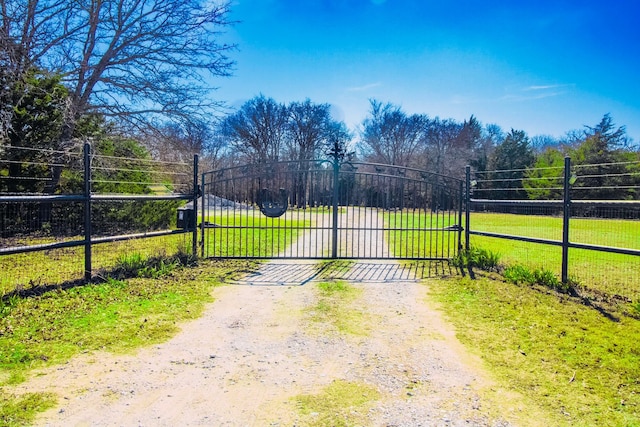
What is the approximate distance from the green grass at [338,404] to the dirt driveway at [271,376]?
0.15 ft

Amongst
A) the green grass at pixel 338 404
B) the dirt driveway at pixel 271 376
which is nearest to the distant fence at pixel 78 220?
the dirt driveway at pixel 271 376

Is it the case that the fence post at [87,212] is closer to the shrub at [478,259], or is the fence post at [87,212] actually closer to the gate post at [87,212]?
the gate post at [87,212]

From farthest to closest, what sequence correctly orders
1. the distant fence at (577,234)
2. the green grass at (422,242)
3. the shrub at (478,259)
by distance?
the green grass at (422,242) < the shrub at (478,259) < the distant fence at (577,234)

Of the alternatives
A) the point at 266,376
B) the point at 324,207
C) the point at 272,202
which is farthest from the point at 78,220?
the point at 266,376

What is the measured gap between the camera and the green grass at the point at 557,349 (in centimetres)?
288

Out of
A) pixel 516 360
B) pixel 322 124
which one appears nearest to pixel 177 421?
pixel 516 360

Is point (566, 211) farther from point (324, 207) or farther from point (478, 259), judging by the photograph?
point (324, 207)

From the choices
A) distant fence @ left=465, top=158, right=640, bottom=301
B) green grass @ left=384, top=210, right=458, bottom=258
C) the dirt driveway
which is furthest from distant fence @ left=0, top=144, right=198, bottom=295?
distant fence @ left=465, top=158, right=640, bottom=301

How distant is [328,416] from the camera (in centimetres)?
270

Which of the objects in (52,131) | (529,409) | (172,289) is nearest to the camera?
(529,409)

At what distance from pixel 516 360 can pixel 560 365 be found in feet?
1.10

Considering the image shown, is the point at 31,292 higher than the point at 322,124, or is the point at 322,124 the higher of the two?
the point at 322,124

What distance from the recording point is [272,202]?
9.41 meters

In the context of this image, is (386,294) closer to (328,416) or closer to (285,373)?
(285,373)
